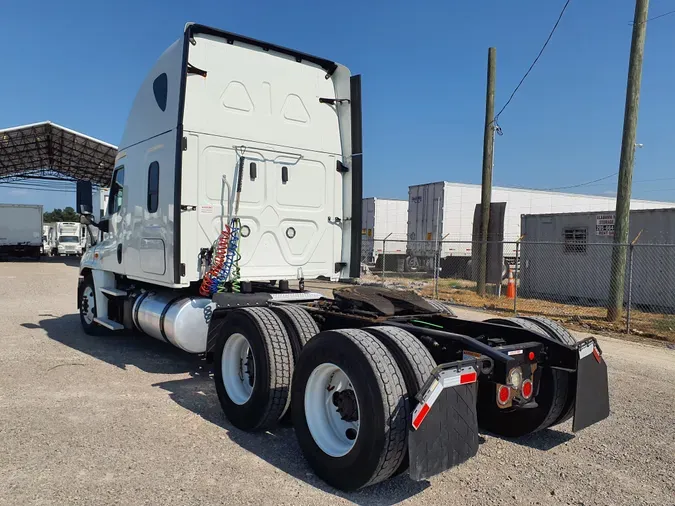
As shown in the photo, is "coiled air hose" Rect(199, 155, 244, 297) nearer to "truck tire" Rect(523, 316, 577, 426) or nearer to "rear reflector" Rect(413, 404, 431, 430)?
"truck tire" Rect(523, 316, 577, 426)

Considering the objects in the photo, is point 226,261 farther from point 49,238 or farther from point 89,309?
point 49,238

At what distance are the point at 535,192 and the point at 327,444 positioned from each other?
1041 inches

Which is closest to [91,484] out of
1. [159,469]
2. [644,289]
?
[159,469]

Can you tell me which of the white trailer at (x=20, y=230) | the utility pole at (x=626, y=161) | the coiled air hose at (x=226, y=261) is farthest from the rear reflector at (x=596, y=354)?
the white trailer at (x=20, y=230)

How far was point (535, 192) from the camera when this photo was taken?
27891 mm

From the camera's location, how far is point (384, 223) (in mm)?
29828

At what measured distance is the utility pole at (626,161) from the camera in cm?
1136

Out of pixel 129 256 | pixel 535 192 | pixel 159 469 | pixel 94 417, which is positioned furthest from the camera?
pixel 535 192

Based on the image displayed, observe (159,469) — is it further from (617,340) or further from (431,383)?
(617,340)

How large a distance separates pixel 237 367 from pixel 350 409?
1.78 m

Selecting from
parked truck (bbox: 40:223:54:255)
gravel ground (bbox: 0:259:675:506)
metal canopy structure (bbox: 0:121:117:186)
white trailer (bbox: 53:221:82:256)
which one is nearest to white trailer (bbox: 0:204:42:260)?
metal canopy structure (bbox: 0:121:117:186)

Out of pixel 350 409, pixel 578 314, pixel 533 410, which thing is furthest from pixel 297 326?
pixel 578 314

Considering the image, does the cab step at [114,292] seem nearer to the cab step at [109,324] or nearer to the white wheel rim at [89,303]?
the cab step at [109,324]

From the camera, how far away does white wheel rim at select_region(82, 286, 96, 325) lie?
8.98 m
